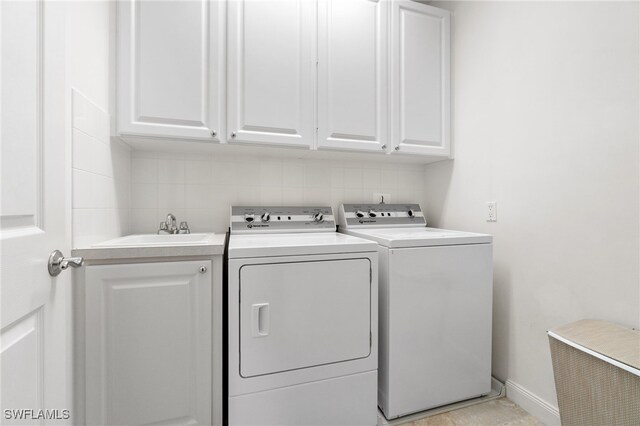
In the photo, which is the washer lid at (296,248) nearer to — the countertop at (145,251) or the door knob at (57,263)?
the countertop at (145,251)

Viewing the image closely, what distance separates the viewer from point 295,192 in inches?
81.4

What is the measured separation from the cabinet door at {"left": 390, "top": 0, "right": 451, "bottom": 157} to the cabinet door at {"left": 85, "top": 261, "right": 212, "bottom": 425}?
1.54m

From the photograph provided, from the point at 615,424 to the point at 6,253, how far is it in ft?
5.70

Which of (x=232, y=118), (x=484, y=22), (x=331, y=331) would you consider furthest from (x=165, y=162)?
(x=484, y=22)

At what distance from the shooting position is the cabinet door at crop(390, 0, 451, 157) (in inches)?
74.1

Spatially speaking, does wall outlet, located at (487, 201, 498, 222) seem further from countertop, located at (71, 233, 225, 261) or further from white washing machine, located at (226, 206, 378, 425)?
countertop, located at (71, 233, 225, 261)

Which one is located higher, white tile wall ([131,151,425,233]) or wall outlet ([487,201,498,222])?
white tile wall ([131,151,425,233])

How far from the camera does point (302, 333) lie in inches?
50.8

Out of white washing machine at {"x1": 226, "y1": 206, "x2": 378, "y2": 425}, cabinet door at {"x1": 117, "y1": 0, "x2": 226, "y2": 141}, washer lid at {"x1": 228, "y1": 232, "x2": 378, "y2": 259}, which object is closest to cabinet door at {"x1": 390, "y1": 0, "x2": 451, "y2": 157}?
washer lid at {"x1": 228, "y1": 232, "x2": 378, "y2": 259}

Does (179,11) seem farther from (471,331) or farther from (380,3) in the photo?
(471,331)

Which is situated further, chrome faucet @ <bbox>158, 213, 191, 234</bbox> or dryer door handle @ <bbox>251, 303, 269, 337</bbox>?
chrome faucet @ <bbox>158, 213, 191, 234</bbox>

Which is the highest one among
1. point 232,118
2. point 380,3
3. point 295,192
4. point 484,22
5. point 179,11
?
point 380,3

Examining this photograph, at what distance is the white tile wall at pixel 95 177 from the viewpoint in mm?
1124

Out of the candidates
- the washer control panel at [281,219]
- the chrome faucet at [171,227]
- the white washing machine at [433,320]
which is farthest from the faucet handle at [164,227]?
the white washing machine at [433,320]
